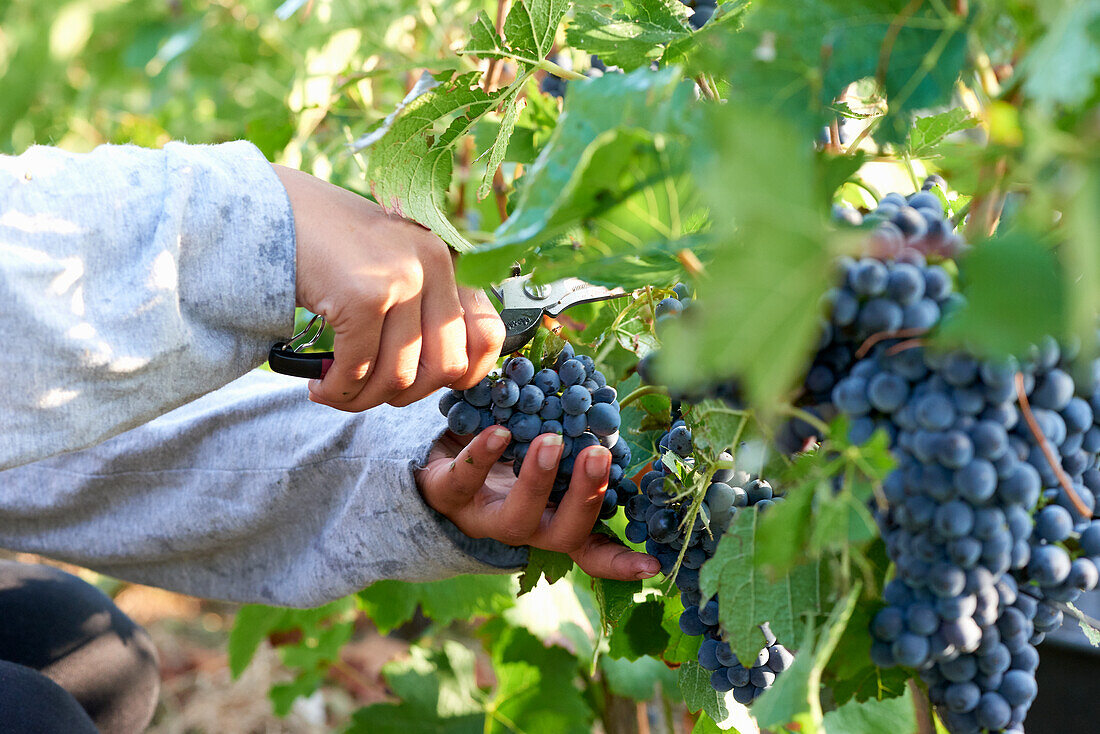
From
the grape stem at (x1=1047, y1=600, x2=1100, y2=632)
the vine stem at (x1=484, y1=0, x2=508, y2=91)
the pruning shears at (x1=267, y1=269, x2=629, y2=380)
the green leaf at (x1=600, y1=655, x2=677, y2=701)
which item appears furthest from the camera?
the green leaf at (x1=600, y1=655, x2=677, y2=701)

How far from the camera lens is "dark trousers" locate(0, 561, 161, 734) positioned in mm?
949

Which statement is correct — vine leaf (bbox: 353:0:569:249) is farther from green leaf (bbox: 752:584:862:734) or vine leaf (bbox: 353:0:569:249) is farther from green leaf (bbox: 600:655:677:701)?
green leaf (bbox: 600:655:677:701)

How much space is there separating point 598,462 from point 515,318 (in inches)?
5.3

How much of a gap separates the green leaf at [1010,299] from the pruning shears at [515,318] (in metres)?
0.37

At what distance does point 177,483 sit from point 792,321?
758 millimetres

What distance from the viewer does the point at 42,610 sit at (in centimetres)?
98

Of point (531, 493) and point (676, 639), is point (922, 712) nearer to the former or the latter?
point (676, 639)

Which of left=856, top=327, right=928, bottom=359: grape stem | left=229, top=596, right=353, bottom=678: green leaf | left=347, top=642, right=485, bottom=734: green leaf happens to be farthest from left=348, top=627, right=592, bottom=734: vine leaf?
left=856, top=327, right=928, bottom=359: grape stem

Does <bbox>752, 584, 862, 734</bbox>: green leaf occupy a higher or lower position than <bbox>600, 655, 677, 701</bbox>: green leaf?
higher

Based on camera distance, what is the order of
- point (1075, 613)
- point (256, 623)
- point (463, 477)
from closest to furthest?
point (1075, 613)
point (463, 477)
point (256, 623)

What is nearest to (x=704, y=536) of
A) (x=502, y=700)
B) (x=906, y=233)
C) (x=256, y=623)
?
(x=906, y=233)

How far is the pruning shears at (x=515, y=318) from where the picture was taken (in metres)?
0.64

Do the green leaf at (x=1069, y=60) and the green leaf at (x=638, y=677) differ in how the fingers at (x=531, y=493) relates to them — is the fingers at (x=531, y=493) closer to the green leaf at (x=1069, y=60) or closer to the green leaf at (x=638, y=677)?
the green leaf at (x=1069, y=60)

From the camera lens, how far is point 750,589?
17.7 inches
